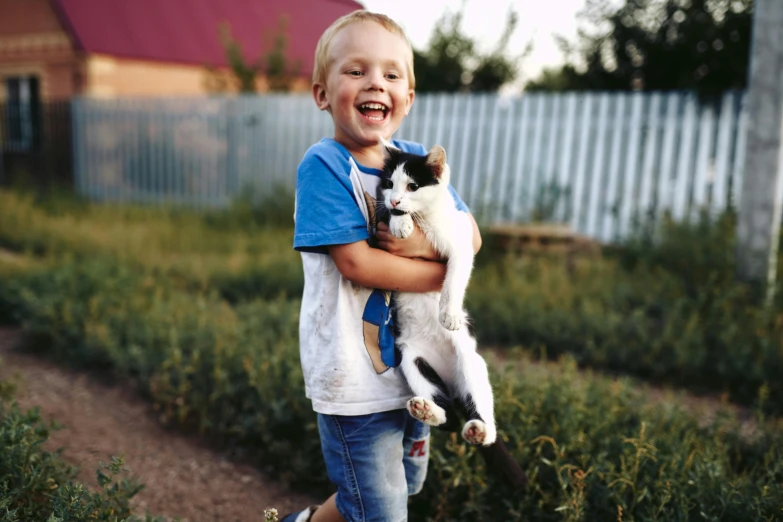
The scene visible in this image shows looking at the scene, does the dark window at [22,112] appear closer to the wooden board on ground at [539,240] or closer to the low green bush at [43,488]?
the wooden board on ground at [539,240]

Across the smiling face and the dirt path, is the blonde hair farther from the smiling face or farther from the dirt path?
the dirt path

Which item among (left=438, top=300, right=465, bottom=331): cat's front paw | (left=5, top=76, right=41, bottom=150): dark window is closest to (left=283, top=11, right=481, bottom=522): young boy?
(left=438, top=300, right=465, bottom=331): cat's front paw

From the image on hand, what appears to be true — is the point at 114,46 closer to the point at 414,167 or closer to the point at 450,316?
the point at 414,167

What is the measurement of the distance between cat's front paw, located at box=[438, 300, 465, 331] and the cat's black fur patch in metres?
0.35

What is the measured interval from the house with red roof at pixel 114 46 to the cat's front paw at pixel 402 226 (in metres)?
12.6

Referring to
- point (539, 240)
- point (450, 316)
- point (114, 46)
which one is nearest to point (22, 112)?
point (114, 46)

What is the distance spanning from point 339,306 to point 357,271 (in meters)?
0.13

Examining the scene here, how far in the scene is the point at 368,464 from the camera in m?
1.80

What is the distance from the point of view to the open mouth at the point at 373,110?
1802 mm

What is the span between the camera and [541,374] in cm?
351

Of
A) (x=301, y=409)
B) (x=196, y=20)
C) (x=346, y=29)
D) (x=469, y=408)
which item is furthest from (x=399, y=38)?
(x=196, y=20)

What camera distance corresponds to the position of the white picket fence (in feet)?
22.8

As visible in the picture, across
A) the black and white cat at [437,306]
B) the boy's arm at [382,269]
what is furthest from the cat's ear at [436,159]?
the boy's arm at [382,269]

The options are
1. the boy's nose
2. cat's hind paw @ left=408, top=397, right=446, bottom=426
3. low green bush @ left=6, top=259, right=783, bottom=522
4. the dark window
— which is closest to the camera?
cat's hind paw @ left=408, top=397, right=446, bottom=426
